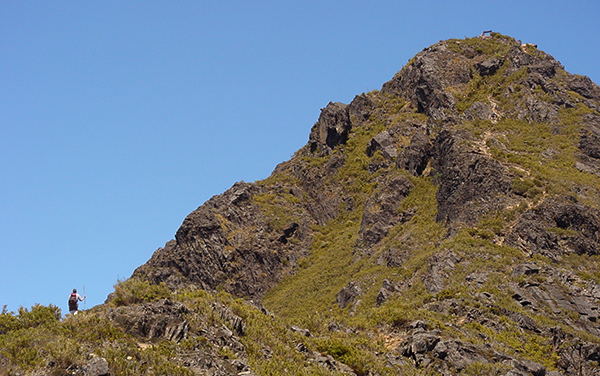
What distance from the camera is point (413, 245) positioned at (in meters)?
57.5

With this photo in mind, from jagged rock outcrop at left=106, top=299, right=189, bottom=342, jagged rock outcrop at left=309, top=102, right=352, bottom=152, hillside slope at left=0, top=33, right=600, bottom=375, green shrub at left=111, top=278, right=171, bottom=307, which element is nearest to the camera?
jagged rock outcrop at left=106, top=299, right=189, bottom=342

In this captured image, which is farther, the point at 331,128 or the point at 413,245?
the point at 331,128

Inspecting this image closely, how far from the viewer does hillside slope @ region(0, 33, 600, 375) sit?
29984mm

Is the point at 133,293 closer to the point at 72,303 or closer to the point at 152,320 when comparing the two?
the point at 152,320

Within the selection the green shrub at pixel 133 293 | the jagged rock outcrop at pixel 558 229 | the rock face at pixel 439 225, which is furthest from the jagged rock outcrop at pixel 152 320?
the jagged rock outcrop at pixel 558 229

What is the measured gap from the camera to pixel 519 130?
6956 cm

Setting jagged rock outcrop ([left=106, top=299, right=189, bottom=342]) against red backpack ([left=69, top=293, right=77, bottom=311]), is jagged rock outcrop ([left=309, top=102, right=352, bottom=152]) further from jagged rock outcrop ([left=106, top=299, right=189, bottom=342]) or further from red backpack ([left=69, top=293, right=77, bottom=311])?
jagged rock outcrop ([left=106, top=299, right=189, bottom=342])

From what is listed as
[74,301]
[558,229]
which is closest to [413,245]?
[558,229]

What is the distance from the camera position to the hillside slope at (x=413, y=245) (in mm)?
29984

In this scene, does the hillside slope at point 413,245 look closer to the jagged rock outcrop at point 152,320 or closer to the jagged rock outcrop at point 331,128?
the jagged rock outcrop at point 152,320

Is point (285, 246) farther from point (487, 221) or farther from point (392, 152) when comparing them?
point (487, 221)

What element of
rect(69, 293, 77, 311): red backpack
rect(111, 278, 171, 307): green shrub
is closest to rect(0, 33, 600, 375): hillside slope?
rect(111, 278, 171, 307): green shrub

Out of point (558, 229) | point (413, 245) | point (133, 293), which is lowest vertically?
point (558, 229)

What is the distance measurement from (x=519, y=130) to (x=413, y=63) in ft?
97.3
